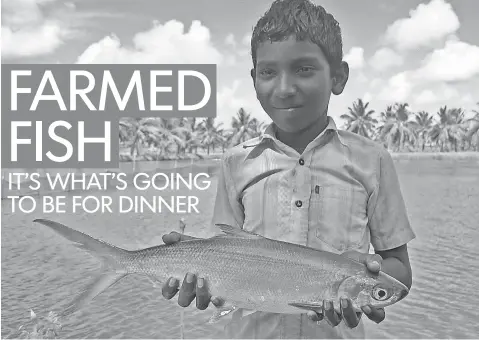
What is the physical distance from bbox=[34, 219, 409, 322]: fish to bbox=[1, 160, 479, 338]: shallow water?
386 inches

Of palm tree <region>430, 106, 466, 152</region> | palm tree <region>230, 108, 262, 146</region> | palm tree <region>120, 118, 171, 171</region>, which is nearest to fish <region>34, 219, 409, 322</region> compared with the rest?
palm tree <region>120, 118, 171, 171</region>

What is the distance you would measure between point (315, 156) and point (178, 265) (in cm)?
73

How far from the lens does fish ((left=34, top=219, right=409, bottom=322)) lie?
82.3 inches

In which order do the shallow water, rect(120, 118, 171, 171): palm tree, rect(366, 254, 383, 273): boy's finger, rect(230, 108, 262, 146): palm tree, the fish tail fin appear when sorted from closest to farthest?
rect(366, 254, 383, 273): boy's finger → the fish tail fin → the shallow water → rect(120, 118, 171, 171): palm tree → rect(230, 108, 262, 146): palm tree

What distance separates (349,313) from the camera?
202 cm

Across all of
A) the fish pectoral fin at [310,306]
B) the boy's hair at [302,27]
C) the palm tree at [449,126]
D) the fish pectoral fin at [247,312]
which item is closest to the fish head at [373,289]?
the fish pectoral fin at [310,306]

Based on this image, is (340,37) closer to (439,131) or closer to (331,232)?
(331,232)

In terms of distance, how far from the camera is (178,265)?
2.31 meters

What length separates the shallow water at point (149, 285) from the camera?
39.9ft

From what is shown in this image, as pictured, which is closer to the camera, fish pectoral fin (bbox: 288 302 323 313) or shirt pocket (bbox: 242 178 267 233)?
fish pectoral fin (bbox: 288 302 323 313)

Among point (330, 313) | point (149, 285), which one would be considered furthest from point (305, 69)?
point (149, 285)

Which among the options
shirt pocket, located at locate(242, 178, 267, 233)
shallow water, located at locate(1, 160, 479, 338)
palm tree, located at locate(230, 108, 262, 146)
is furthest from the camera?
palm tree, located at locate(230, 108, 262, 146)

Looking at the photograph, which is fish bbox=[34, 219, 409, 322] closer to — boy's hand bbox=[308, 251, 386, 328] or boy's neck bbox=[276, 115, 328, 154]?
boy's hand bbox=[308, 251, 386, 328]

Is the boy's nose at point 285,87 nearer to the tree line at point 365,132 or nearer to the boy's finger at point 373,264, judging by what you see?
the boy's finger at point 373,264
